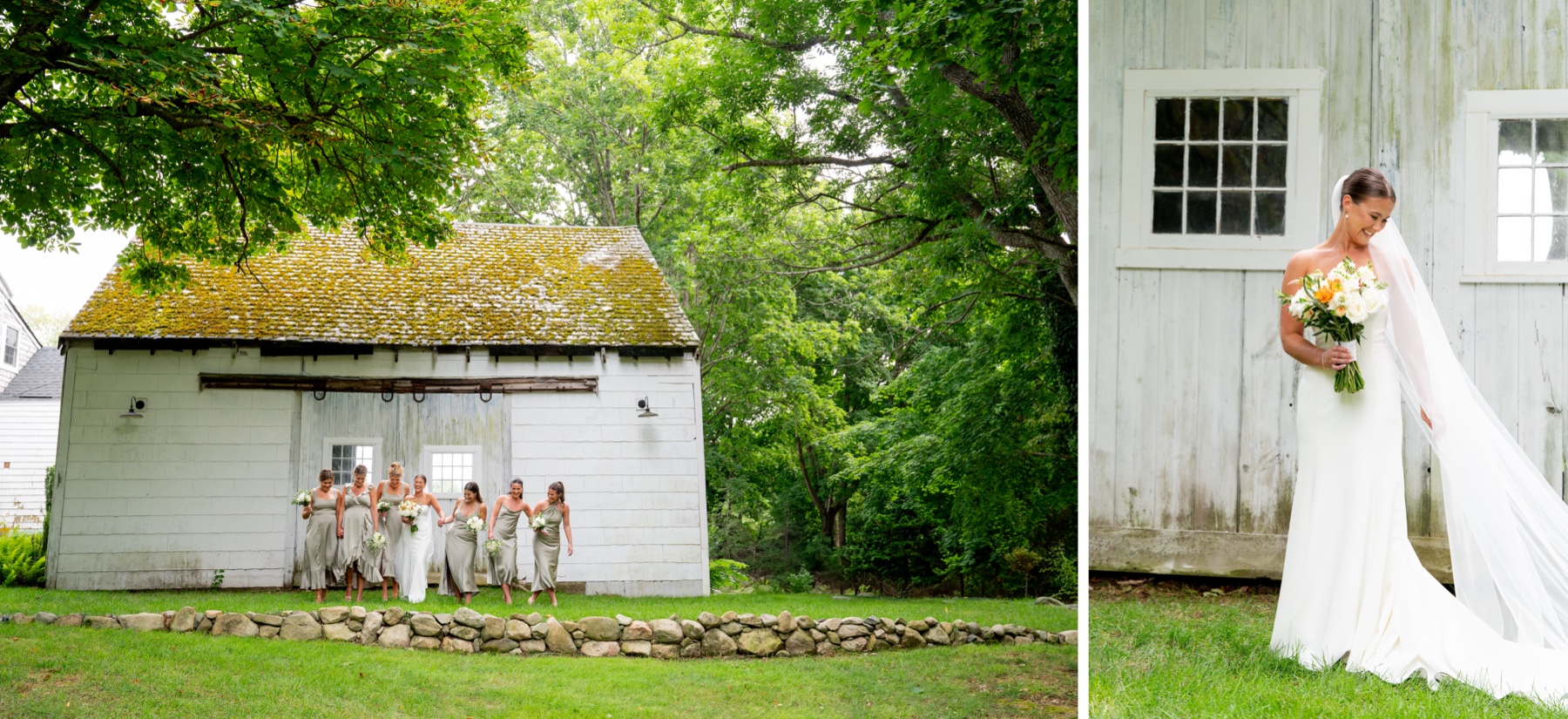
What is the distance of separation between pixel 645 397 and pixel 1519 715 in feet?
10.1

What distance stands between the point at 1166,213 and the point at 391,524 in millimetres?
3451

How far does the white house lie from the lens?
144 inches

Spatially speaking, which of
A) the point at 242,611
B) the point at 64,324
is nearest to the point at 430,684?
the point at 242,611

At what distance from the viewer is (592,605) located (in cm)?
390

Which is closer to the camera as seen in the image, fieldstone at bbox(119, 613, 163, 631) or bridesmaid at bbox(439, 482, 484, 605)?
fieldstone at bbox(119, 613, 163, 631)

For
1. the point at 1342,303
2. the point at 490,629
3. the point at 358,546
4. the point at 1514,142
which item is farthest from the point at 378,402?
the point at 1514,142

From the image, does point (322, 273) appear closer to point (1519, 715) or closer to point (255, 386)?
point (255, 386)

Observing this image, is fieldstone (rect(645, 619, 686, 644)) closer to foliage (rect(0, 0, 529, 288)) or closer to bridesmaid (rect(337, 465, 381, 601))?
bridesmaid (rect(337, 465, 381, 601))

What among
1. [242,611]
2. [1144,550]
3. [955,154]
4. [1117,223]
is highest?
[955,154]

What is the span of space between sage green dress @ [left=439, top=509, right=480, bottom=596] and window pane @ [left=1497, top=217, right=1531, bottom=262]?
4.33 metres

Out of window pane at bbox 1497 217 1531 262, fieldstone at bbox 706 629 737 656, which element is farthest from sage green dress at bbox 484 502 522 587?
window pane at bbox 1497 217 1531 262

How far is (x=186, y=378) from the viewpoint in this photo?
3.76 meters

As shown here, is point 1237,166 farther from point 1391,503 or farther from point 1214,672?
point 1214,672

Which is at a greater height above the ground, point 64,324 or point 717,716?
point 64,324
